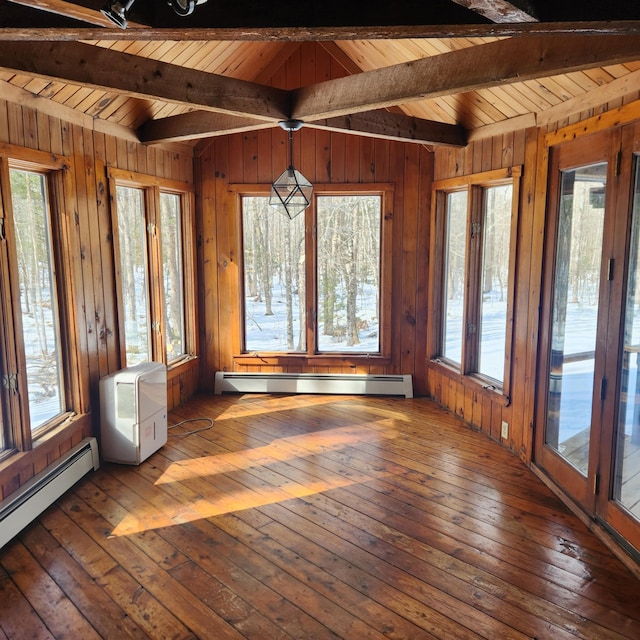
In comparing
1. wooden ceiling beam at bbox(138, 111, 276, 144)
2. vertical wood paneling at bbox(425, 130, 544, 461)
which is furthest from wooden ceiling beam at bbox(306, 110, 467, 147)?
wooden ceiling beam at bbox(138, 111, 276, 144)

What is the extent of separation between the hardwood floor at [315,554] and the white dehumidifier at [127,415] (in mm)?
147

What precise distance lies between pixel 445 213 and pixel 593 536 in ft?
10.7

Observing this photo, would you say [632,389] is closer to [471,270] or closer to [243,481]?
[471,270]

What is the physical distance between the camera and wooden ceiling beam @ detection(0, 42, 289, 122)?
2605 mm

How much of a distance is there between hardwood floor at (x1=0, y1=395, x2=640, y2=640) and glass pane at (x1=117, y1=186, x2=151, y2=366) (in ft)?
3.28

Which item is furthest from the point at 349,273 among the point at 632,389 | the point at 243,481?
the point at 632,389

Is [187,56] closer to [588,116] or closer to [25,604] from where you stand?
[588,116]

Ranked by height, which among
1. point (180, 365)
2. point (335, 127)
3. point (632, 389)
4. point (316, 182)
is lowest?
point (180, 365)

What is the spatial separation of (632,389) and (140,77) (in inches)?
126

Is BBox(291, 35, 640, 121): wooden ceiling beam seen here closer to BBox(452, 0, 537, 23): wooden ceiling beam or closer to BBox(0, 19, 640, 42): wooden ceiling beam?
BBox(0, 19, 640, 42): wooden ceiling beam

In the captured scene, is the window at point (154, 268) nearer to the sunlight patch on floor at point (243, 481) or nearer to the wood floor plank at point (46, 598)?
the sunlight patch on floor at point (243, 481)

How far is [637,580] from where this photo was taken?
8.55 feet

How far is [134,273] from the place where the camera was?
4.65 meters

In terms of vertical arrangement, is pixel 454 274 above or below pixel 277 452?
above
